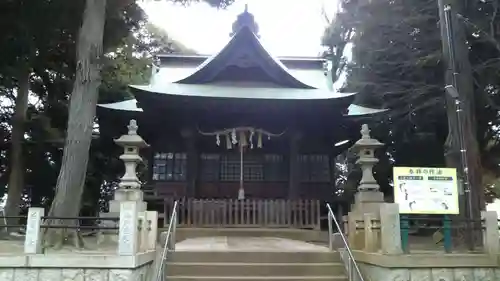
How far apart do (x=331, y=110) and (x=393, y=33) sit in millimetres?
4315

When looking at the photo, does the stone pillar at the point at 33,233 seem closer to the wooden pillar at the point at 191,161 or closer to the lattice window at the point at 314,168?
the wooden pillar at the point at 191,161

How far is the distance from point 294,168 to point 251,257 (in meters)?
6.86

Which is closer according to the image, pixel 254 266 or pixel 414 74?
pixel 254 266

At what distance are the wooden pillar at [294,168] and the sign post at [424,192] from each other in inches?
284

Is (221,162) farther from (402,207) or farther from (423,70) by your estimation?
(402,207)

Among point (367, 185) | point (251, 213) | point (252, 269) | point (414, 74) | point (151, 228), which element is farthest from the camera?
point (414, 74)

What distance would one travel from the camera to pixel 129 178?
1145 centimetres

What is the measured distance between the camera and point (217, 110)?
15.5 meters

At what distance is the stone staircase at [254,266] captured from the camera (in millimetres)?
8453

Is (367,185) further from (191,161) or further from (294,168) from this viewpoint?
(191,161)

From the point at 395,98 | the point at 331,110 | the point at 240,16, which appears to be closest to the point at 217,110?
the point at 331,110

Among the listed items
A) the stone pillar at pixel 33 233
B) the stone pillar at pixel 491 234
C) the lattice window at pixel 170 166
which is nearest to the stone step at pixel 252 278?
the stone pillar at pixel 33 233

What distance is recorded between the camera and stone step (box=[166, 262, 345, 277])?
28.2 ft

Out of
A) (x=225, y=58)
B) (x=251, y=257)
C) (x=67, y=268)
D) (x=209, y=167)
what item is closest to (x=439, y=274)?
A: (x=251, y=257)
